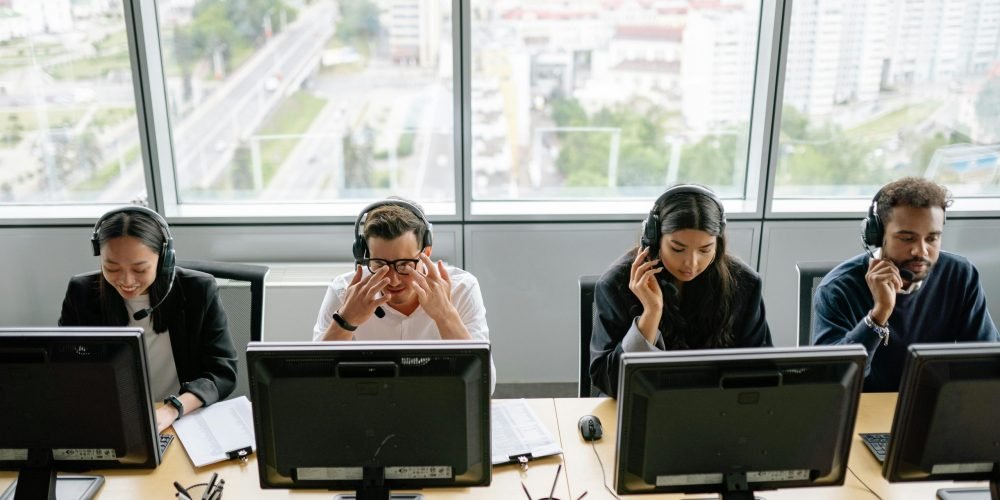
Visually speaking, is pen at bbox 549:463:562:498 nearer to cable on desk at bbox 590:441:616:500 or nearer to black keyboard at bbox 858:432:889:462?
cable on desk at bbox 590:441:616:500

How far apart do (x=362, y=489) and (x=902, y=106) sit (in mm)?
2857

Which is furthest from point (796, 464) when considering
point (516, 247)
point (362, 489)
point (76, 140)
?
point (76, 140)

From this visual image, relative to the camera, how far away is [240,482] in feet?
5.24

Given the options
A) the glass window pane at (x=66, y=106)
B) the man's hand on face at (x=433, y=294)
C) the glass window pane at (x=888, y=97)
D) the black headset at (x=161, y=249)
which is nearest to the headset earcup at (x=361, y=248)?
the man's hand on face at (x=433, y=294)

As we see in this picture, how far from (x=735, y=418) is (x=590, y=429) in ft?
1.51

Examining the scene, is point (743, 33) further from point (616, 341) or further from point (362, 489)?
point (362, 489)

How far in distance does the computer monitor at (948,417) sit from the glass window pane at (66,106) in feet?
9.42

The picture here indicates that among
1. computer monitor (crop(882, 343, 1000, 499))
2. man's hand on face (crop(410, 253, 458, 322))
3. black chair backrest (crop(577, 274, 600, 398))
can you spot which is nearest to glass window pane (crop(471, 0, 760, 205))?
black chair backrest (crop(577, 274, 600, 398))

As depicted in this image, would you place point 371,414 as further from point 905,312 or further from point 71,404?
point 905,312

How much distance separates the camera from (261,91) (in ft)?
10.2

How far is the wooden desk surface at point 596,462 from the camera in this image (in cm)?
155

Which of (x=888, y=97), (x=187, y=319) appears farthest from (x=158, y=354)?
(x=888, y=97)

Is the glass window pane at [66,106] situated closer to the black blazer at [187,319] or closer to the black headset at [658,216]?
the black blazer at [187,319]

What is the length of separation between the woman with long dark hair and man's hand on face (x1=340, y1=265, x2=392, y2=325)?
0.56 metres
